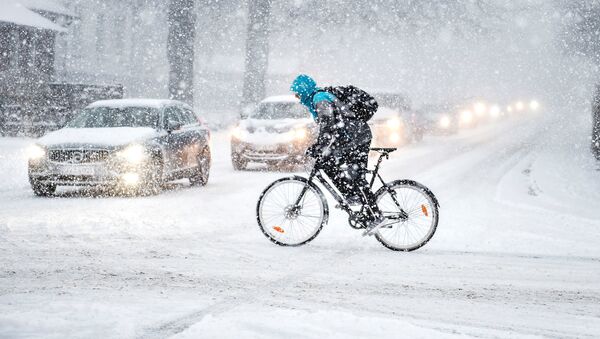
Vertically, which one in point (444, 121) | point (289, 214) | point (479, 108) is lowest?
point (289, 214)

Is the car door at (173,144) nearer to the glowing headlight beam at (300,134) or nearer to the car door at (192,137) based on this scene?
the car door at (192,137)

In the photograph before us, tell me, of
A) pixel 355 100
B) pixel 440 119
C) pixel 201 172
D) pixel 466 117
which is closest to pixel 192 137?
pixel 201 172

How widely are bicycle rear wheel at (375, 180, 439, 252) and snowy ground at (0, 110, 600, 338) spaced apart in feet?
0.56

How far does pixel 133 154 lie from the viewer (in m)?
12.0

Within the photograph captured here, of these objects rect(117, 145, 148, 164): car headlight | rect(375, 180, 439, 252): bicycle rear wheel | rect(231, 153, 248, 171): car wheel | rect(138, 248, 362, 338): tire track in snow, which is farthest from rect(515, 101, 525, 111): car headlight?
rect(138, 248, 362, 338): tire track in snow

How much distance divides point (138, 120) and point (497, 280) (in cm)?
842

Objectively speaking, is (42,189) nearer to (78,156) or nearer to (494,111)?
(78,156)

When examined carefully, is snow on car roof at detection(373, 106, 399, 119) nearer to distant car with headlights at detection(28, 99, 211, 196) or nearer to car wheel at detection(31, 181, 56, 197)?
distant car with headlights at detection(28, 99, 211, 196)

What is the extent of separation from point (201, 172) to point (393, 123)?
12.6 m

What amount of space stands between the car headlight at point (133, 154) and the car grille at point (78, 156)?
0.88 feet

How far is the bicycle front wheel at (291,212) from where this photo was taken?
7727mm

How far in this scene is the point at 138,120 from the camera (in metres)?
13.3

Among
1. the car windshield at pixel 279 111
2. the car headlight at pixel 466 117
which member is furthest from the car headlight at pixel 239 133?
the car headlight at pixel 466 117

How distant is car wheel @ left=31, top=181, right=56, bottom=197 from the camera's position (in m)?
11.9
